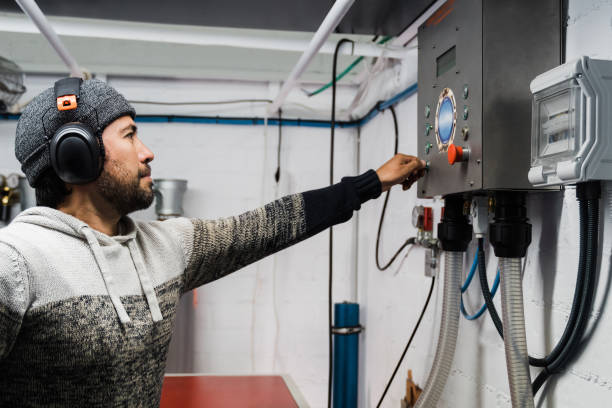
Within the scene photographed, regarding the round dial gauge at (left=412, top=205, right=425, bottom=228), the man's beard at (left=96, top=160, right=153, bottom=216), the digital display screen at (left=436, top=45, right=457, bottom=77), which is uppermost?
the digital display screen at (left=436, top=45, right=457, bottom=77)

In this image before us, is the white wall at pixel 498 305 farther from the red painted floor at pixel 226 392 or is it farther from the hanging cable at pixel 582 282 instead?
the red painted floor at pixel 226 392

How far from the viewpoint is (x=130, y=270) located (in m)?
1.10

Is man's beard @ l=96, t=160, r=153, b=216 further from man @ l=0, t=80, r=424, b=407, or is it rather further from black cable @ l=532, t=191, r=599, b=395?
black cable @ l=532, t=191, r=599, b=395

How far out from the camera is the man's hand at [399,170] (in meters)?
1.29

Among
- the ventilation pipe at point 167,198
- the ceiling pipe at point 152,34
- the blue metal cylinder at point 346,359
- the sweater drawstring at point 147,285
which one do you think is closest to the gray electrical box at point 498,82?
the sweater drawstring at point 147,285

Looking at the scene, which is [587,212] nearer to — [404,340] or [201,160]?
[404,340]

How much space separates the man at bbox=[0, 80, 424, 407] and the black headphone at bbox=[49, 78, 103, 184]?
1 centimetres

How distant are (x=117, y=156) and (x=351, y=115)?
194cm

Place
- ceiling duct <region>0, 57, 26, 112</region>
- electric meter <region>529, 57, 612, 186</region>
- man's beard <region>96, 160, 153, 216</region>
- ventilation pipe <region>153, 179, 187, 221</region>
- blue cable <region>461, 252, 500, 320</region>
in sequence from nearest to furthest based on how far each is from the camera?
1. electric meter <region>529, 57, 612, 186</region>
2. man's beard <region>96, 160, 153, 216</region>
3. blue cable <region>461, 252, 500, 320</region>
4. ceiling duct <region>0, 57, 26, 112</region>
5. ventilation pipe <region>153, 179, 187, 221</region>

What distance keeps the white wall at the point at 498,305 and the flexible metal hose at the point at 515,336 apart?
0.09m

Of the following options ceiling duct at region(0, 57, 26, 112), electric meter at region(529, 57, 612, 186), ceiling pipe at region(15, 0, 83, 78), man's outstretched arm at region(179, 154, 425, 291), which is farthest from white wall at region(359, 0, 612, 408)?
ceiling duct at region(0, 57, 26, 112)

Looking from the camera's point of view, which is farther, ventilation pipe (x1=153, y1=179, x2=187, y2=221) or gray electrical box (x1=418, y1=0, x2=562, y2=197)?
ventilation pipe (x1=153, y1=179, x2=187, y2=221)

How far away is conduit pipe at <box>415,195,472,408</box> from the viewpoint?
129 cm

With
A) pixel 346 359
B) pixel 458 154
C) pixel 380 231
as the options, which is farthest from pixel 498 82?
pixel 346 359
